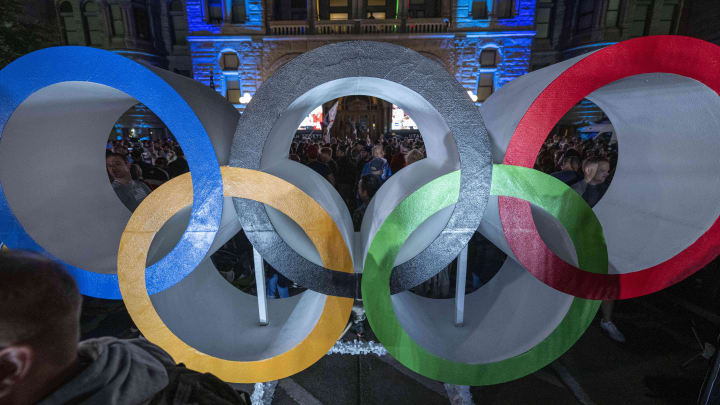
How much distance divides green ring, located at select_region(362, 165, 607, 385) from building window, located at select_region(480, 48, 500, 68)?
19.7 meters

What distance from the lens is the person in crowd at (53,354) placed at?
924 millimetres

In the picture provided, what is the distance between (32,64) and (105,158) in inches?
65.9

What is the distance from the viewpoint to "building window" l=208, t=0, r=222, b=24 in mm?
19281

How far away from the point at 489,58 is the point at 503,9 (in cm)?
256

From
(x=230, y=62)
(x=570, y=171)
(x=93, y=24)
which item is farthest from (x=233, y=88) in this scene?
(x=570, y=171)

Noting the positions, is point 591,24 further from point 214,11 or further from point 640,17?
point 214,11

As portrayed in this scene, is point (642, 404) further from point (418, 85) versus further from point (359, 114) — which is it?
point (359, 114)

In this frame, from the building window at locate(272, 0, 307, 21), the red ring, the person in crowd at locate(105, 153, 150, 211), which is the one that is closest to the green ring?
the red ring

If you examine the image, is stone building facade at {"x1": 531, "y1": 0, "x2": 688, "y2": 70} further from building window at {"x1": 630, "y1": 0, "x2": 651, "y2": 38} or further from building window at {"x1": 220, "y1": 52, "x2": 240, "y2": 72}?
building window at {"x1": 220, "y1": 52, "x2": 240, "y2": 72}

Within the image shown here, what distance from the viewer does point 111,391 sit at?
1.01 m

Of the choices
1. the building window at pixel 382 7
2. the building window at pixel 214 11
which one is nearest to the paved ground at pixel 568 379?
the building window at pixel 214 11

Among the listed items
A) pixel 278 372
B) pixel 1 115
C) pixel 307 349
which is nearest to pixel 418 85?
pixel 307 349

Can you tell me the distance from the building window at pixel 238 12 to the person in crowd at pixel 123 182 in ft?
61.2

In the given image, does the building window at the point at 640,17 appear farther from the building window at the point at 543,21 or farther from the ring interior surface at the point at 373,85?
the ring interior surface at the point at 373,85
